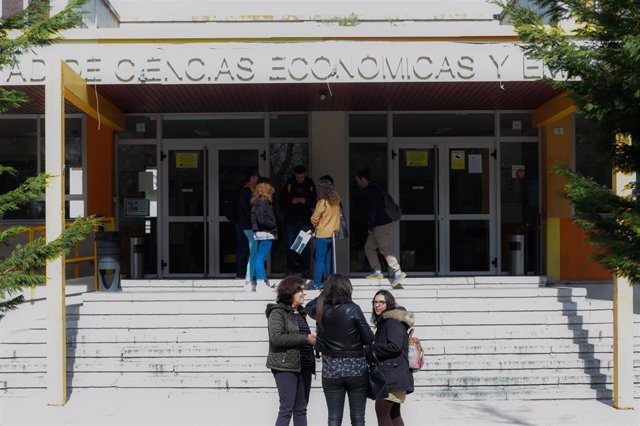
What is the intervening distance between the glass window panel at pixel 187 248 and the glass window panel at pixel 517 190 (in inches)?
200

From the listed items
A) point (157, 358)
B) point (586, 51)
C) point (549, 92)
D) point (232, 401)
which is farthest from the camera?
point (549, 92)

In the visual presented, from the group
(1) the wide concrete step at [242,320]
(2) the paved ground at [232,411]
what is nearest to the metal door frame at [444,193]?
(1) the wide concrete step at [242,320]

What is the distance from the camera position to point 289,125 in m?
13.4

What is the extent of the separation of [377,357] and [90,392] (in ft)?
13.9

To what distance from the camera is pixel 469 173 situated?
13.5m

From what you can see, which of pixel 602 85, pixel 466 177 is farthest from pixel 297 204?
pixel 602 85

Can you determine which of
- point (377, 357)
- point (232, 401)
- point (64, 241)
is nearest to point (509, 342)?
point (232, 401)

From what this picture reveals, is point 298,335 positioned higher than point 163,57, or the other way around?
point 163,57

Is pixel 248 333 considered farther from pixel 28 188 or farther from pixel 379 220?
pixel 28 188

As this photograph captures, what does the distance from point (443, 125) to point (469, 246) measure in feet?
6.83

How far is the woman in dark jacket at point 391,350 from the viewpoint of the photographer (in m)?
5.95

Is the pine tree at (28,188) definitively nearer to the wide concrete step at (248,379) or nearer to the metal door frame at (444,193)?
the wide concrete step at (248,379)

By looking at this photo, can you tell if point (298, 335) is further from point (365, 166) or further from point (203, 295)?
point (365, 166)

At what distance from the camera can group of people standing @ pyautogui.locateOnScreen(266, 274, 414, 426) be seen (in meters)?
5.80
